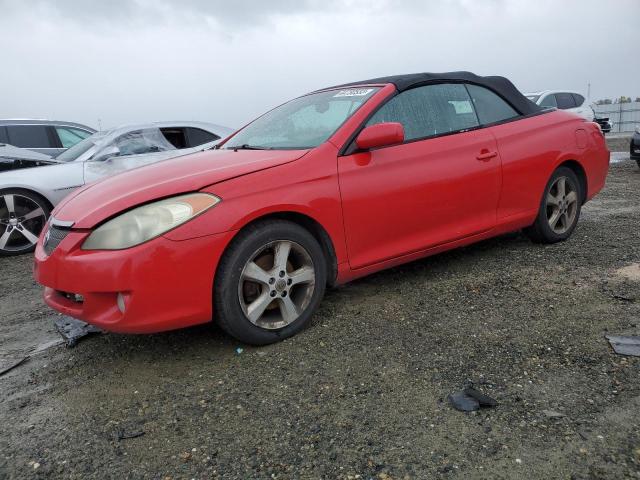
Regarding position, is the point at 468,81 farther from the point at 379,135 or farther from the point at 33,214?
the point at 33,214

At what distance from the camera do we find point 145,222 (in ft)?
8.64

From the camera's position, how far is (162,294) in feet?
8.54

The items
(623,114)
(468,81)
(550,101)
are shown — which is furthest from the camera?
(623,114)

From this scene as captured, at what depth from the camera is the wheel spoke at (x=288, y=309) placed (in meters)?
2.96

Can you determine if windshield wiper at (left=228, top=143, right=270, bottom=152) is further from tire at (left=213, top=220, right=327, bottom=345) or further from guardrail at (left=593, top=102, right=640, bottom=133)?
guardrail at (left=593, top=102, right=640, bottom=133)

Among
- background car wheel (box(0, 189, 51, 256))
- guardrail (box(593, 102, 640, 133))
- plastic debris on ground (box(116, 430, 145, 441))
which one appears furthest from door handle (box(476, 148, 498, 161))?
guardrail (box(593, 102, 640, 133))

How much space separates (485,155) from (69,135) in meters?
8.14

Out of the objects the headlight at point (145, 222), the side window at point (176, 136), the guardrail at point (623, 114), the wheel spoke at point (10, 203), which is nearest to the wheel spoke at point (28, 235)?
the wheel spoke at point (10, 203)

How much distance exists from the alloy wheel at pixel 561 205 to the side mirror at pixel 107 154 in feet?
15.8

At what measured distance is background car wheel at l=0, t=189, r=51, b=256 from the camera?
586 centimetres

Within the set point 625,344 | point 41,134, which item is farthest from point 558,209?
point 41,134

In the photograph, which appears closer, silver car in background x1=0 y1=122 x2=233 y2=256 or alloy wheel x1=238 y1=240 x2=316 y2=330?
alloy wheel x1=238 y1=240 x2=316 y2=330

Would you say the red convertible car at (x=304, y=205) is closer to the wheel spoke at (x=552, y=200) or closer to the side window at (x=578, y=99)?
the wheel spoke at (x=552, y=200)

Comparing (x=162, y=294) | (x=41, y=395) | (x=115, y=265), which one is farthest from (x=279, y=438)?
(x=41, y=395)
